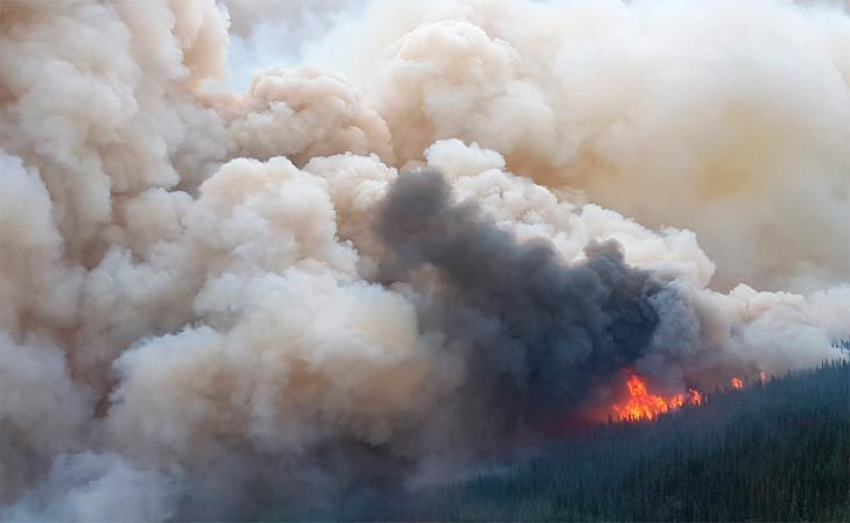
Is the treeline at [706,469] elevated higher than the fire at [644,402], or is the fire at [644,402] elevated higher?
the fire at [644,402]

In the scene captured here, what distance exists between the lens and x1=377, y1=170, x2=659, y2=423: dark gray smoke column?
35812 mm

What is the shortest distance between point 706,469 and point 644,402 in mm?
3852

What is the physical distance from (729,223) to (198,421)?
2711 centimetres

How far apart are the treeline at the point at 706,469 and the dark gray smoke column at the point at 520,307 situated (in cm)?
243

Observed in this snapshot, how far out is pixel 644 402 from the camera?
3756 cm

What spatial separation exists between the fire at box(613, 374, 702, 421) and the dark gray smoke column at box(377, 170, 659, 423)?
100 centimetres

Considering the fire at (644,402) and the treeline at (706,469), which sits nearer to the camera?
the treeline at (706,469)

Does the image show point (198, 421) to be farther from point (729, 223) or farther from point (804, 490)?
point (729, 223)

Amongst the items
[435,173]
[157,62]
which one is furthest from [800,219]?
[157,62]

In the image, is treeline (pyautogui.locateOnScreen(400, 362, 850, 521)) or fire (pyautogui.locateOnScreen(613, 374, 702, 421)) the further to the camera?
fire (pyautogui.locateOnScreen(613, 374, 702, 421))

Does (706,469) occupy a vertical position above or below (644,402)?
below

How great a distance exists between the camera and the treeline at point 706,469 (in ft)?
103

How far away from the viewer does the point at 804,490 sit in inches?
1371

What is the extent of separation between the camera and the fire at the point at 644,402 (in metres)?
37.0
